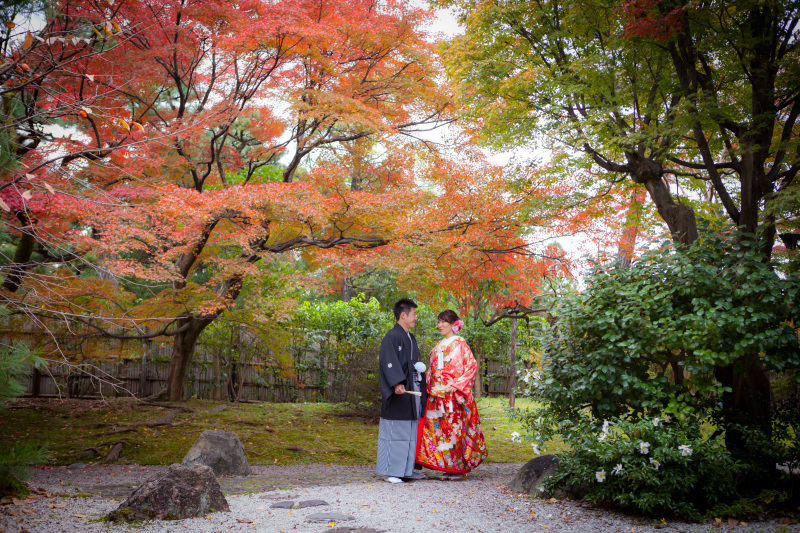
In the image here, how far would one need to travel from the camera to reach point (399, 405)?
5.23m

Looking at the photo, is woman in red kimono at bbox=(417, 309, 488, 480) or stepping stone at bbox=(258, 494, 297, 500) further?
woman in red kimono at bbox=(417, 309, 488, 480)

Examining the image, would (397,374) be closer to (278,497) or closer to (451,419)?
(451,419)

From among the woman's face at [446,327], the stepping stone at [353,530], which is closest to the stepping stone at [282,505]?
the stepping stone at [353,530]

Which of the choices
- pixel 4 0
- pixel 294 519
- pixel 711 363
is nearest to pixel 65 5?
pixel 4 0

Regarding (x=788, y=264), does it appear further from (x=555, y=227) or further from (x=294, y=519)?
(x=294, y=519)

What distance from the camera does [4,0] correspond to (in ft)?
14.2

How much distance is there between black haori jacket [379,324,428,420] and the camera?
520 cm

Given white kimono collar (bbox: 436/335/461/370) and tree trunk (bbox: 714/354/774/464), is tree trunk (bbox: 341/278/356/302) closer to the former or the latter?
white kimono collar (bbox: 436/335/461/370)

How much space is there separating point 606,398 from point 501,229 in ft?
10.8

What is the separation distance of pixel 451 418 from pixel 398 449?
0.60m

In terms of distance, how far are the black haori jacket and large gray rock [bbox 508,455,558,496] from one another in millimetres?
1135

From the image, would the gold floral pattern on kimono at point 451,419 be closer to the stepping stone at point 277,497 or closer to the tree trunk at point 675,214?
the stepping stone at point 277,497

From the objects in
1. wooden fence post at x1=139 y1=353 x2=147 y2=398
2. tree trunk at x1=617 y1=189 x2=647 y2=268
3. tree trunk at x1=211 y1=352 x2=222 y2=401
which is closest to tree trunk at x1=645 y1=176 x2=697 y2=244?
tree trunk at x1=617 y1=189 x2=647 y2=268

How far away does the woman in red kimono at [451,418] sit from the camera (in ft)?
17.3
